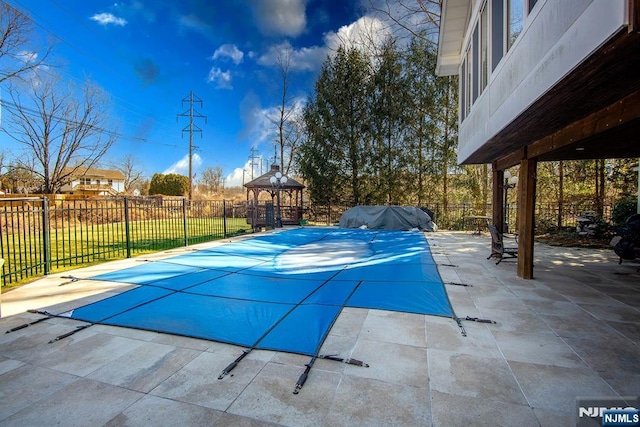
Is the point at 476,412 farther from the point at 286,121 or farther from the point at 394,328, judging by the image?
the point at 286,121

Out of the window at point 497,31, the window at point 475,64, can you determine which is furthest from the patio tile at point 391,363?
the window at point 475,64

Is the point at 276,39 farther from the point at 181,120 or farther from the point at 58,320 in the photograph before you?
the point at 58,320

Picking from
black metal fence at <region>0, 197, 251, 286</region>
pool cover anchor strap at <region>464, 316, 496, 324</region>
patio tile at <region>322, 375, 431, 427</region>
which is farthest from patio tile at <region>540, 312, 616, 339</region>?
black metal fence at <region>0, 197, 251, 286</region>

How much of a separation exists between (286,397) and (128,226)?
6.26 meters

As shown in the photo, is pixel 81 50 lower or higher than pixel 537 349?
higher

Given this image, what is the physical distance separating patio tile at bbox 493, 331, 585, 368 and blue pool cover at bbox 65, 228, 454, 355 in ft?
2.49

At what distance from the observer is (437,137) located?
1521cm

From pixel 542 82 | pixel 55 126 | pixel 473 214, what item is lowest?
pixel 473 214

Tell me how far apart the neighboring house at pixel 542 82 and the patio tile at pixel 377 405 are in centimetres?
245

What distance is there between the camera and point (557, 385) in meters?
2.22

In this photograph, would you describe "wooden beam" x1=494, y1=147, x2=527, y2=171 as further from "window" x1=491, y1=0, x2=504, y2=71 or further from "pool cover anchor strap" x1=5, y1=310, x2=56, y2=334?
"pool cover anchor strap" x1=5, y1=310, x2=56, y2=334

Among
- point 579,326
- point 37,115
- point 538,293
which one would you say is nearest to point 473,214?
point 538,293

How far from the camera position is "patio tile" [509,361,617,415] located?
6.66 ft

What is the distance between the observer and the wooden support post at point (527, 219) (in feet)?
17.1
